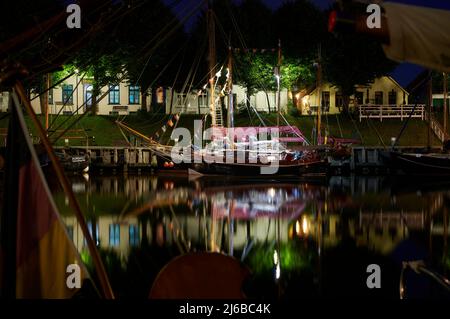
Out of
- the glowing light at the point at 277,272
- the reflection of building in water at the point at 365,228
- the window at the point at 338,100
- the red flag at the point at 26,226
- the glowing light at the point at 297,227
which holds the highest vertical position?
the window at the point at 338,100

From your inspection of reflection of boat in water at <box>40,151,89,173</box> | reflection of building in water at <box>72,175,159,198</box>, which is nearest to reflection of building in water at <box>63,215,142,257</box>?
reflection of building in water at <box>72,175,159,198</box>

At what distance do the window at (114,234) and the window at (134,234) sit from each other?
423 millimetres

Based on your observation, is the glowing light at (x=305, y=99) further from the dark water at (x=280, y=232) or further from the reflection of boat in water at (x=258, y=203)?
the reflection of boat in water at (x=258, y=203)

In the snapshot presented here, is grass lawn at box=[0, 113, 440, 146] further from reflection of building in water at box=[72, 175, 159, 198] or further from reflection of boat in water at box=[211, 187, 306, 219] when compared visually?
reflection of boat in water at box=[211, 187, 306, 219]

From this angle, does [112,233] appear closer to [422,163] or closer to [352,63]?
[422,163]

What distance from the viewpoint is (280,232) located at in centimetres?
1991

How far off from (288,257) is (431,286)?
7.92 m

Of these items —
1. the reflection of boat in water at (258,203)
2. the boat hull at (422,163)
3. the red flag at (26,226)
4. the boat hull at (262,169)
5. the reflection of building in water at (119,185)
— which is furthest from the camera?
the boat hull at (422,163)

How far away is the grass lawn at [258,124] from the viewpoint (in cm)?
5653

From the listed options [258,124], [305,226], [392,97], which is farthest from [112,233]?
[392,97]

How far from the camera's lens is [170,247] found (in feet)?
56.2

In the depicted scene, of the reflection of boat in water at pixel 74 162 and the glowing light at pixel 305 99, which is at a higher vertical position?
the glowing light at pixel 305 99

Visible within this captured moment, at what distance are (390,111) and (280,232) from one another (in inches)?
1889

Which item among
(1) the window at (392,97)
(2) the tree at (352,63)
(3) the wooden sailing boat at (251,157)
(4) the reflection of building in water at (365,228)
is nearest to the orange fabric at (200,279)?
(4) the reflection of building in water at (365,228)
